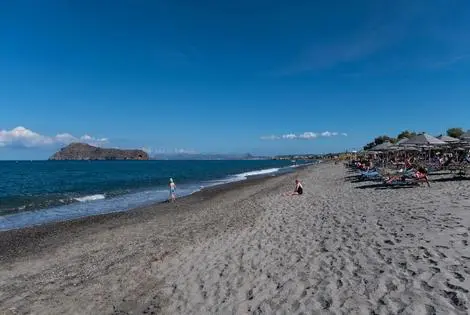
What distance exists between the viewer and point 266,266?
7.05 m

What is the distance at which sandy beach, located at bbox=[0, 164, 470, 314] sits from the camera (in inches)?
205

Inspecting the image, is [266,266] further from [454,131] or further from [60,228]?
[454,131]

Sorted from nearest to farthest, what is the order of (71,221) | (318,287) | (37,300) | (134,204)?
(318,287), (37,300), (71,221), (134,204)

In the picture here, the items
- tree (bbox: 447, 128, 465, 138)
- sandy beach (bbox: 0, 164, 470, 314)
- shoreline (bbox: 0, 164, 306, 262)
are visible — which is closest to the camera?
sandy beach (bbox: 0, 164, 470, 314)

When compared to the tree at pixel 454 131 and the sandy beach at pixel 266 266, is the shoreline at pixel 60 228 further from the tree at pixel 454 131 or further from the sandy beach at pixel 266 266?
the tree at pixel 454 131

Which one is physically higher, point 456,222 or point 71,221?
point 456,222

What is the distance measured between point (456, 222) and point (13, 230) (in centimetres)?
1570

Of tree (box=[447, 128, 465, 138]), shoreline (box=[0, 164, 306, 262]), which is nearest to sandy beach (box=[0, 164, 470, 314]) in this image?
shoreline (box=[0, 164, 306, 262])

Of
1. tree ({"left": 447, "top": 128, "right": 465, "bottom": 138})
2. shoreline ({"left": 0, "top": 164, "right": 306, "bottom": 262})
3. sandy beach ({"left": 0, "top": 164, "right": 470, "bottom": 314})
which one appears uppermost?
tree ({"left": 447, "top": 128, "right": 465, "bottom": 138})

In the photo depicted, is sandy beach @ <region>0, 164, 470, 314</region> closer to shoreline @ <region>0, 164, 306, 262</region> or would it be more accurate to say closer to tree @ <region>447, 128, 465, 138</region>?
shoreline @ <region>0, 164, 306, 262</region>

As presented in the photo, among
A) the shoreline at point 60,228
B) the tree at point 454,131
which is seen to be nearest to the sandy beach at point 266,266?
the shoreline at point 60,228

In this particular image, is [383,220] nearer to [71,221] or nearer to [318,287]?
[318,287]

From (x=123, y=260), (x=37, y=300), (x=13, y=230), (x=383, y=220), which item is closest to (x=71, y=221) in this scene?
(x=13, y=230)

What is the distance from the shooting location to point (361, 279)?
5660 mm
